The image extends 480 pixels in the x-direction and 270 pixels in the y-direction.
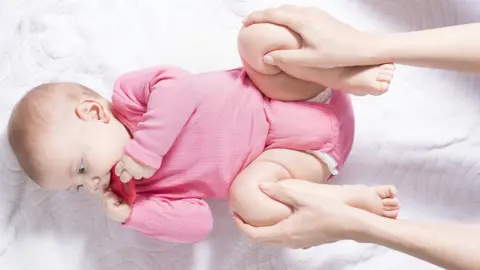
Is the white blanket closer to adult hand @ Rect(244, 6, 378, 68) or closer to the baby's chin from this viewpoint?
the baby's chin

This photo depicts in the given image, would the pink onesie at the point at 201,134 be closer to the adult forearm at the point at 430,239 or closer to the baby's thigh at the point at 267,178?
the baby's thigh at the point at 267,178

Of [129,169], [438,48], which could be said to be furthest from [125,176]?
[438,48]

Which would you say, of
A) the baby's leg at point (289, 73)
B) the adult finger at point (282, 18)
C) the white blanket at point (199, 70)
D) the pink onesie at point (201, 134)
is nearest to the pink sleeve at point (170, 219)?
the pink onesie at point (201, 134)

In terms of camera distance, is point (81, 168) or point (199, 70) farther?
point (199, 70)

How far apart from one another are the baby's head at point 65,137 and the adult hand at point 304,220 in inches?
10.9

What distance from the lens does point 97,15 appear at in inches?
55.3

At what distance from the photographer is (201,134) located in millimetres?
1202

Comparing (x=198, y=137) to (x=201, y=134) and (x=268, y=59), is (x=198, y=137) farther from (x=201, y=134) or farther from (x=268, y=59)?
(x=268, y=59)

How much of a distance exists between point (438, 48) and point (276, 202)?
14.9 inches

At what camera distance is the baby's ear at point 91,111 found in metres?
1.14

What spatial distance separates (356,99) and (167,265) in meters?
0.52

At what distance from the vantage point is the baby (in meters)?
1.13

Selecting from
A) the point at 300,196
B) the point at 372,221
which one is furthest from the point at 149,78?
the point at 372,221

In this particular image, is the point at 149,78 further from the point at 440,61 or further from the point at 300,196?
the point at 440,61
